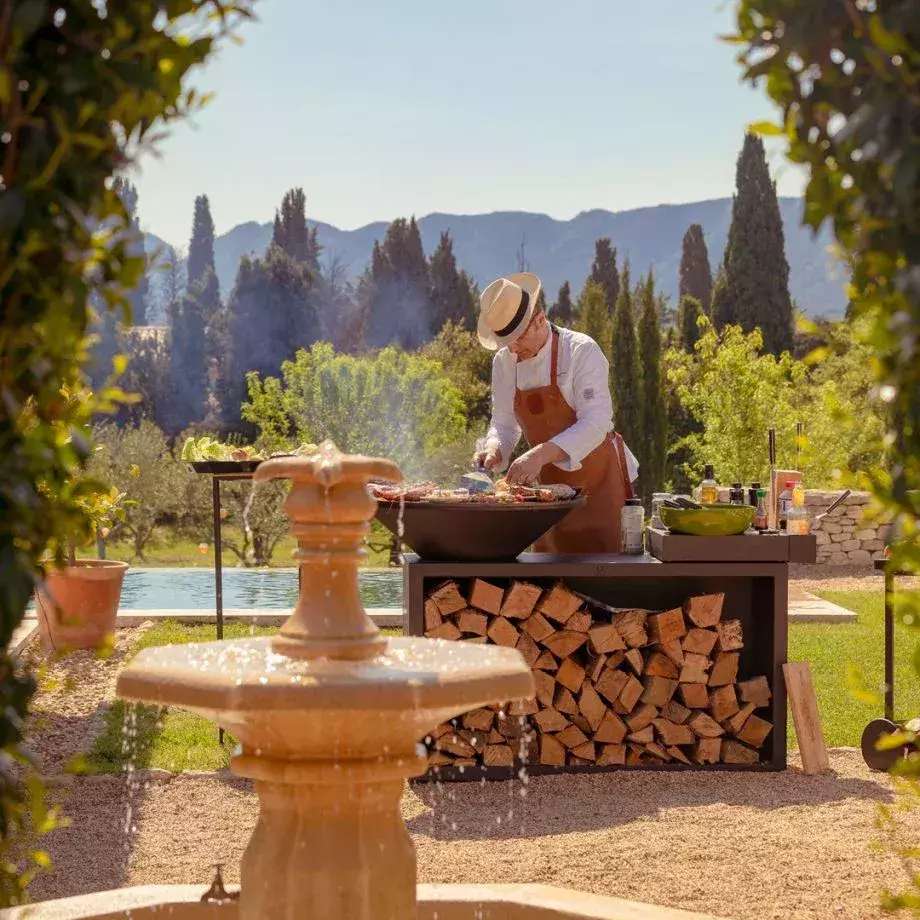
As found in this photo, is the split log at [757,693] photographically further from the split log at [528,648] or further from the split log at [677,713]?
the split log at [528,648]

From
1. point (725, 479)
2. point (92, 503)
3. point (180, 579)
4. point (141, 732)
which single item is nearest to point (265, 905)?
point (141, 732)

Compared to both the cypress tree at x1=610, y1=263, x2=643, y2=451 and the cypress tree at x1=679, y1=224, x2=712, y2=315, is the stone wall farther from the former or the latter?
the cypress tree at x1=679, y1=224, x2=712, y2=315

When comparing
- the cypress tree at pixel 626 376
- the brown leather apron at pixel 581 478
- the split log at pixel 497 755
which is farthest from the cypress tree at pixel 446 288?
the split log at pixel 497 755

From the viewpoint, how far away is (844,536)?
1463cm

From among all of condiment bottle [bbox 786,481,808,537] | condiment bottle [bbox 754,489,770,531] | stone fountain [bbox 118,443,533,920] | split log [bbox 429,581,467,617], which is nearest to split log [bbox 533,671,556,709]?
split log [bbox 429,581,467,617]

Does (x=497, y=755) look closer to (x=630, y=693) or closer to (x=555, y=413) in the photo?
(x=630, y=693)

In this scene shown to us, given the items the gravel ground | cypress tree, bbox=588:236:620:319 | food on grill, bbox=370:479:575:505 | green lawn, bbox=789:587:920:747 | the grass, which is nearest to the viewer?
the gravel ground

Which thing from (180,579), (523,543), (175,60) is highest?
(175,60)

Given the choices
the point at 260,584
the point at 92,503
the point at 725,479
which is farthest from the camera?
the point at 725,479

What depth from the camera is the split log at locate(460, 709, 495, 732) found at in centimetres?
550

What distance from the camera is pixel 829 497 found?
14812mm

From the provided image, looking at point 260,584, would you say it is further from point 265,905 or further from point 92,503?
point 265,905

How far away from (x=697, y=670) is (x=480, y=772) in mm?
1022

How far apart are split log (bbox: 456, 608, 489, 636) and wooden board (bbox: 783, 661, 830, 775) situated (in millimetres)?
1295
